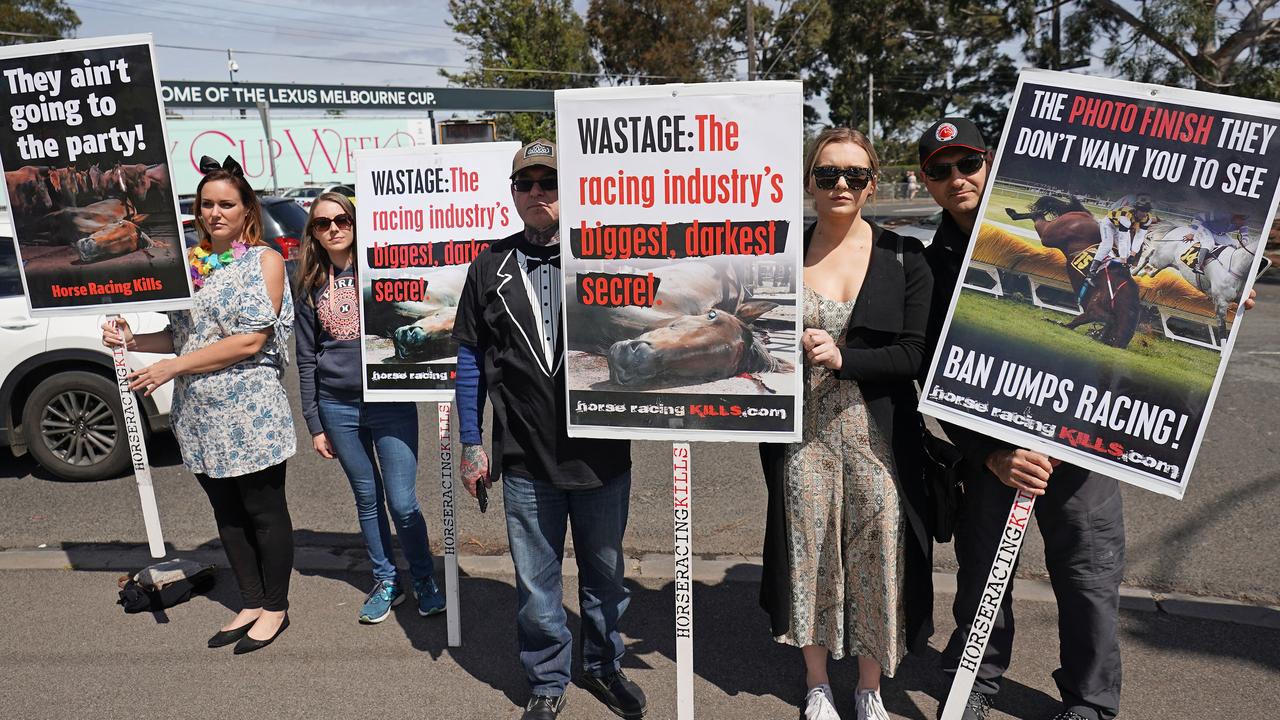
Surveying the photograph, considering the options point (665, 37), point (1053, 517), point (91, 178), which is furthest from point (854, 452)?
point (665, 37)

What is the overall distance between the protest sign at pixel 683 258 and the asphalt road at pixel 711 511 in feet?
6.77

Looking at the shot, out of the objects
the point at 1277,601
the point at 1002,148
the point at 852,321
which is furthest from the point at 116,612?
the point at 1277,601

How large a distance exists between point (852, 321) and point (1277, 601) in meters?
2.61

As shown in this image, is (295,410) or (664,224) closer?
(664,224)

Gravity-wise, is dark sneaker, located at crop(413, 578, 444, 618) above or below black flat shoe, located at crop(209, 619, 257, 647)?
above

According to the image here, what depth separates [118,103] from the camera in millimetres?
3674

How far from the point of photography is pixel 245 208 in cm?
381

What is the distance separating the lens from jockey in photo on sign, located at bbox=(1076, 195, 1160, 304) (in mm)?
2539

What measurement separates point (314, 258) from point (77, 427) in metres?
3.54

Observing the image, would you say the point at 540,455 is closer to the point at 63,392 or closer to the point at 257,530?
the point at 257,530

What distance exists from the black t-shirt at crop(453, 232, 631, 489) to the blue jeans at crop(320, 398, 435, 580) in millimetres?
909

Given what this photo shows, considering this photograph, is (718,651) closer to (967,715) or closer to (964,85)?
(967,715)

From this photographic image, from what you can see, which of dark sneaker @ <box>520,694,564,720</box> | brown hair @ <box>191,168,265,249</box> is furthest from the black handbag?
brown hair @ <box>191,168,265,249</box>

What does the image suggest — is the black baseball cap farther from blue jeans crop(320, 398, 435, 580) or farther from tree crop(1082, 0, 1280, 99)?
tree crop(1082, 0, 1280, 99)
